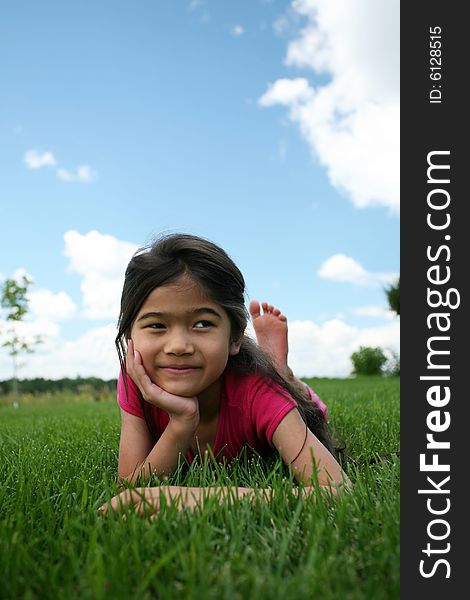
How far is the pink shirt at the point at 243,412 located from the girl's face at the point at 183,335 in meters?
0.25

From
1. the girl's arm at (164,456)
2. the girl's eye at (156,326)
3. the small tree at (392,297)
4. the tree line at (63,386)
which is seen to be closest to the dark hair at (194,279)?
the girl's eye at (156,326)

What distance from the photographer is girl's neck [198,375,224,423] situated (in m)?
2.72

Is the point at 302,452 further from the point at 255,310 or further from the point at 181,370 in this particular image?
the point at 255,310

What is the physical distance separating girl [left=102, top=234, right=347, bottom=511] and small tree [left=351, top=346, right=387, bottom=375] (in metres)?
31.7

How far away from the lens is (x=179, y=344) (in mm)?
2305

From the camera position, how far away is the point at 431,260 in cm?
159

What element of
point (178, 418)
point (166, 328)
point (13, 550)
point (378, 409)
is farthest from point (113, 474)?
point (378, 409)

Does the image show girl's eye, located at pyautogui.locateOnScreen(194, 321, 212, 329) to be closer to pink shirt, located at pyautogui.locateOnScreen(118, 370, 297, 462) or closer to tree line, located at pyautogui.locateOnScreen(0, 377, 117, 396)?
pink shirt, located at pyautogui.locateOnScreen(118, 370, 297, 462)

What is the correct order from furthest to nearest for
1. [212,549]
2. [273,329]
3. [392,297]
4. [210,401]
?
[392,297]
[273,329]
[210,401]
[212,549]

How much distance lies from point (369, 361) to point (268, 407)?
32.4 m

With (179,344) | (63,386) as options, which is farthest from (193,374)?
(63,386)

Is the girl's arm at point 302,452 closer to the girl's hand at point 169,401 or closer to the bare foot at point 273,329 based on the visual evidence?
the girl's hand at point 169,401

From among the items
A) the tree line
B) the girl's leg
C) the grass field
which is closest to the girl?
the grass field

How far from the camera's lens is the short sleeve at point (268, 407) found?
2.41 meters
